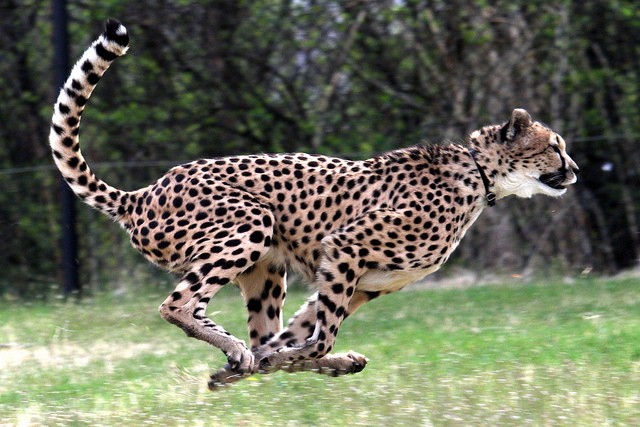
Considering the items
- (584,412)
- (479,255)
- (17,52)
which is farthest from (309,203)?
(17,52)

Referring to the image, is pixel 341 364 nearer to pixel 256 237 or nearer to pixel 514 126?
pixel 256 237

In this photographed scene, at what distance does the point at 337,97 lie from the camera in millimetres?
10719

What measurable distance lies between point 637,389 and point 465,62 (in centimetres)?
566

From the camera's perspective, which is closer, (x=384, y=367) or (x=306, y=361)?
(x=306, y=361)

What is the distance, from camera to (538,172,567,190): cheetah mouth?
6164 millimetres

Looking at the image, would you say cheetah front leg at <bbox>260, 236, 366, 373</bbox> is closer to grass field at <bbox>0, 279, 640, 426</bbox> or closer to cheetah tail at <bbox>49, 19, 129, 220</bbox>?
grass field at <bbox>0, 279, 640, 426</bbox>

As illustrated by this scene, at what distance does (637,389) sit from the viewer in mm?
5375

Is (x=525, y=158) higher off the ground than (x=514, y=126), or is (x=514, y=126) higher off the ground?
(x=514, y=126)

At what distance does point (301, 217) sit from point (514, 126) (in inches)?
49.0

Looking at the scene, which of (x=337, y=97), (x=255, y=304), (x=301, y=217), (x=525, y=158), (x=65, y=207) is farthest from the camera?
(x=337, y=97)

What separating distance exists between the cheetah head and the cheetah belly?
0.66 m

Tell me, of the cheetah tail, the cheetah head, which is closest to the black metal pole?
the cheetah tail

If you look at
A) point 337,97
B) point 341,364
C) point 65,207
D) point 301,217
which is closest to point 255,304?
point 301,217

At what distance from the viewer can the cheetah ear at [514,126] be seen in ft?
20.1
